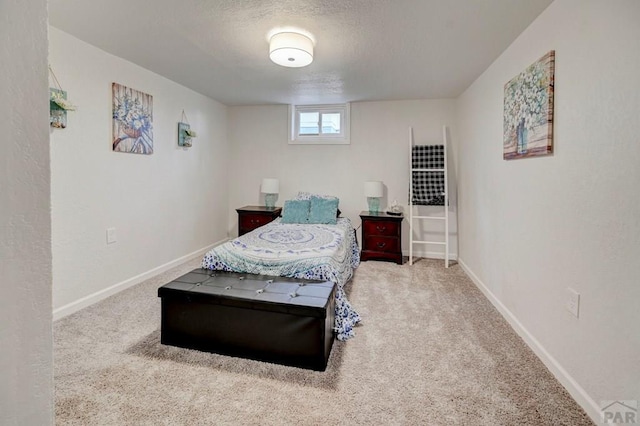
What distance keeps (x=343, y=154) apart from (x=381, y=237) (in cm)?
135

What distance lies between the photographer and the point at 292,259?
2.47 meters

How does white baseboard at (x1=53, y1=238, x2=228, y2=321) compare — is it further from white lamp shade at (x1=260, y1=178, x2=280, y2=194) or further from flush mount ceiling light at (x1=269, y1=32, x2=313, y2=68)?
flush mount ceiling light at (x1=269, y1=32, x2=313, y2=68)

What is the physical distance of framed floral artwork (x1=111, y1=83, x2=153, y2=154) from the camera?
292 cm

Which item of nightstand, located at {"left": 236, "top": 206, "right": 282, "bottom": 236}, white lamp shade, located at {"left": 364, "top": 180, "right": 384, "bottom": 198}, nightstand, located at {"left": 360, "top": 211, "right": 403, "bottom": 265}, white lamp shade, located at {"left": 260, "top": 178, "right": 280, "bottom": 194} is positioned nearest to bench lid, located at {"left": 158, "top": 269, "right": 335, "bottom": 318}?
nightstand, located at {"left": 360, "top": 211, "right": 403, "bottom": 265}

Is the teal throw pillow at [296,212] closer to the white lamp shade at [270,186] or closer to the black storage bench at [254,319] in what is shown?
the white lamp shade at [270,186]

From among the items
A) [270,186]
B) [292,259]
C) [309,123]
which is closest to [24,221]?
[292,259]

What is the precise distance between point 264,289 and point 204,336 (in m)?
0.48

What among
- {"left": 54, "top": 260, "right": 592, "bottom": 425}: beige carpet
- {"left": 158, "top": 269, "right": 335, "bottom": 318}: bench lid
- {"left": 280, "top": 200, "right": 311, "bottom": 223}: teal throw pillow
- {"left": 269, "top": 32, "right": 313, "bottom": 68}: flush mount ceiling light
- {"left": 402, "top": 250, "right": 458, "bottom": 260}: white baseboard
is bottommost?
{"left": 54, "top": 260, "right": 592, "bottom": 425}: beige carpet

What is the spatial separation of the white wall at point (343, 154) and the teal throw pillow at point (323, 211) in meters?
0.53

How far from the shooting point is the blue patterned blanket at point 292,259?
238 centimetres

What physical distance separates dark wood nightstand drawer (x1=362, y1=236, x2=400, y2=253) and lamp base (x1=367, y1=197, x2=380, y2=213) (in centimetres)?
47


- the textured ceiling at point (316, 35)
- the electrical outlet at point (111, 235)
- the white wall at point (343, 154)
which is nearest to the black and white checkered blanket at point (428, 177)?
the white wall at point (343, 154)

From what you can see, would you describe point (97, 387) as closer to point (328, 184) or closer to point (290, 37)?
point (290, 37)

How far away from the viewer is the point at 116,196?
298 centimetres
